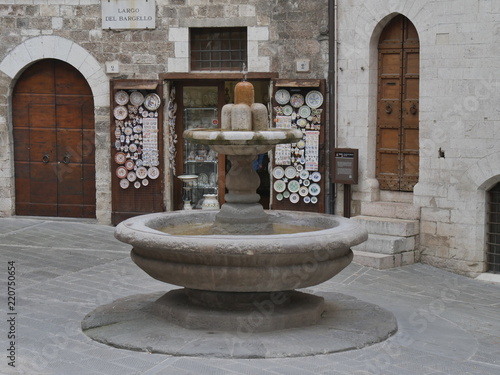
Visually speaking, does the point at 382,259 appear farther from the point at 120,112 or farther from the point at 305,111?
the point at 120,112

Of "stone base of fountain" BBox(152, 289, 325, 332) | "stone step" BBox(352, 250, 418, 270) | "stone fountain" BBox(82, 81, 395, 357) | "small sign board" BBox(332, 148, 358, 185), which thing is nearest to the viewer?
"stone fountain" BBox(82, 81, 395, 357)

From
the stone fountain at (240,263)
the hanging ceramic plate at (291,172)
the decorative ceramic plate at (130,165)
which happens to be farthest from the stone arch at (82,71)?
the stone fountain at (240,263)

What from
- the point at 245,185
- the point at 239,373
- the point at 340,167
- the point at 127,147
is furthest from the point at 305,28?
the point at 239,373

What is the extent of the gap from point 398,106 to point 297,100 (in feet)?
4.99

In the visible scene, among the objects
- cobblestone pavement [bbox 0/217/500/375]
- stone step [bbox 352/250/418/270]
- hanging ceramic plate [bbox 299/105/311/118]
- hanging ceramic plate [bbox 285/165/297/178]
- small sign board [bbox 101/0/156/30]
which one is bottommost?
cobblestone pavement [bbox 0/217/500/375]

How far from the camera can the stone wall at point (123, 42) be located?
42.0 ft

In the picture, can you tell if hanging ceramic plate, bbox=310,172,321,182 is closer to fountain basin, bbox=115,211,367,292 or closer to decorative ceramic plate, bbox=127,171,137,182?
decorative ceramic plate, bbox=127,171,137,182

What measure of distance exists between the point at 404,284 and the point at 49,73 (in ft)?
22.2

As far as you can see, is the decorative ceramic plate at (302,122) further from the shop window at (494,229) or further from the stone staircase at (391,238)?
the shop window at (494,229)

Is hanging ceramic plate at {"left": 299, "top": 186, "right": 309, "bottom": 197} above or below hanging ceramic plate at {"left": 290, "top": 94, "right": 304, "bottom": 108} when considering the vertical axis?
below

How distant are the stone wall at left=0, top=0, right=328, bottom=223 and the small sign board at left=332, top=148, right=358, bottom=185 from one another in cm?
122

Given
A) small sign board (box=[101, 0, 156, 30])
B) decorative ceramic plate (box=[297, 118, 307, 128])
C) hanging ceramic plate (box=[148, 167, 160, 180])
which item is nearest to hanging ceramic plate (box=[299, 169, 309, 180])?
decorative ceramic plate (box=[297, 118, 307, 128])

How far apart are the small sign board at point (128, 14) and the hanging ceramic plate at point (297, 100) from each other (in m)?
2.38

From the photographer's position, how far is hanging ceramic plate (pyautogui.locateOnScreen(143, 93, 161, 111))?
13.2 metres
